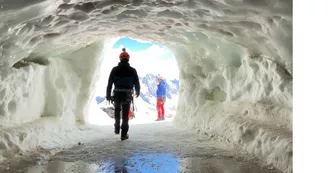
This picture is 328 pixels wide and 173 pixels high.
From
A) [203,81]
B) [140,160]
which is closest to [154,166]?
[140,160]

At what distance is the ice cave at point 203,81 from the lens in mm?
4098

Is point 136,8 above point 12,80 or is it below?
above

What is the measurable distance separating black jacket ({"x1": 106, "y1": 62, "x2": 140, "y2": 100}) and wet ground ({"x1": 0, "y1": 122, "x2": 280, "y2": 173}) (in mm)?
1185

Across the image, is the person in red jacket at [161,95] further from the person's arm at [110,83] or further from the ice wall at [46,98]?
the person's arm at [110,83]

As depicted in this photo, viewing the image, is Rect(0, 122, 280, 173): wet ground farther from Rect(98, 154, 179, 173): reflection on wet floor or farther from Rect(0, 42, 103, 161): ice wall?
Rect(0, 42, 103, 161): ice wall

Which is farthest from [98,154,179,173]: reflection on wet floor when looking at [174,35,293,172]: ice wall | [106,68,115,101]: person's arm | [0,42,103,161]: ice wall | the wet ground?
[106,68,115,101]: person's arm

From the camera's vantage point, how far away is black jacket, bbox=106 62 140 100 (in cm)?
673

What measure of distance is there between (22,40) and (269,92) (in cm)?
403

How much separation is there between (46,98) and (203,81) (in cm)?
419

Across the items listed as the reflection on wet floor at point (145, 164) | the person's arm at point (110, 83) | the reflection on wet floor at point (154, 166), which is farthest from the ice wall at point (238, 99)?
the person's arm at point (110, 83)

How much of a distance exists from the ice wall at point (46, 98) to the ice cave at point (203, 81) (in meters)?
0.03
